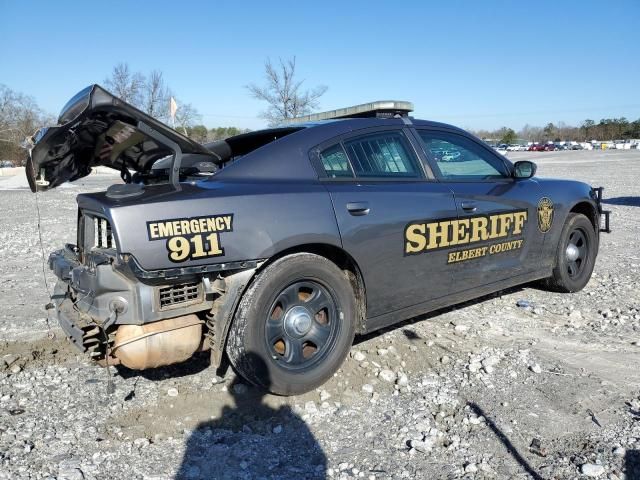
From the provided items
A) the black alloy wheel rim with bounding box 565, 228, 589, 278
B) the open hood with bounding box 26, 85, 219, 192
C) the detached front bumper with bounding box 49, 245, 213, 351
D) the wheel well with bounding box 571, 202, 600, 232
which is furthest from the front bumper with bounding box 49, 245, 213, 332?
the wheel well with bounding box 571, 202, 600, 232

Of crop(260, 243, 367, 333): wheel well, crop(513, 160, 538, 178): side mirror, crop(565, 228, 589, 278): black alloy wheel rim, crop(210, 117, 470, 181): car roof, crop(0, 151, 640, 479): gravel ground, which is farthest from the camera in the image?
crop(565, 228, 589, 278): black alloy wheel rim

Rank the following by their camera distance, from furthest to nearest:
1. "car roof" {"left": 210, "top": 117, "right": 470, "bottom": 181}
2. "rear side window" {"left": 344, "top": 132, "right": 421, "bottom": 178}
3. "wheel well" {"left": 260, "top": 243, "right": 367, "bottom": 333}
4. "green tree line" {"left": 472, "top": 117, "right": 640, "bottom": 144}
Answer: "green tree line" {"left": 472, "top": 117, "right": 640, "bottom": 144}
"rear side window" {"left": 344, "top": 132, "right": 421, "bottom": 178}
"wheel well" {"left": 260, "top": 243, "right": 367, "bottom": 333}
"car roof" {"left": 210, "top": 117, "right": 470, "bottom": 181}

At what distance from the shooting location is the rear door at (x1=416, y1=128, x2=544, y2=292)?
3736mm

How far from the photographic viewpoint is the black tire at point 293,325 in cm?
281

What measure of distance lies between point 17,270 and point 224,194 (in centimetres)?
467

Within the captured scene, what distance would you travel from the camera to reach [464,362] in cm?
350

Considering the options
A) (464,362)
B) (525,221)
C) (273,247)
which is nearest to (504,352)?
(464,362)

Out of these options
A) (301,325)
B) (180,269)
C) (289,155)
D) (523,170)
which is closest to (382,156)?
(289,155)

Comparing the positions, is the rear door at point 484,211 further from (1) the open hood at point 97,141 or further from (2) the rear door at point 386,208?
(1) the open hood at point 97,141

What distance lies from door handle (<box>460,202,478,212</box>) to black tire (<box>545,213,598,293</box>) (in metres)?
1.39

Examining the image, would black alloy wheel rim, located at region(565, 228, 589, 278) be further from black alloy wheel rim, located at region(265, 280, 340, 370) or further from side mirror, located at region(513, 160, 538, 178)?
black alloy wheel rim, located at region(265, 280, 340, 370)

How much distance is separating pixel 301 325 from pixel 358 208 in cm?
78

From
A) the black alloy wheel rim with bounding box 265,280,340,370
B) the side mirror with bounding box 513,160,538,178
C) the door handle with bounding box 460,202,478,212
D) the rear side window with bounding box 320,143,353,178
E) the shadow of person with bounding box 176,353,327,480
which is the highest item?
the rear side window with bounding box 320,143,353,178

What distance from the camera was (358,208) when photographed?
314 centimetres
